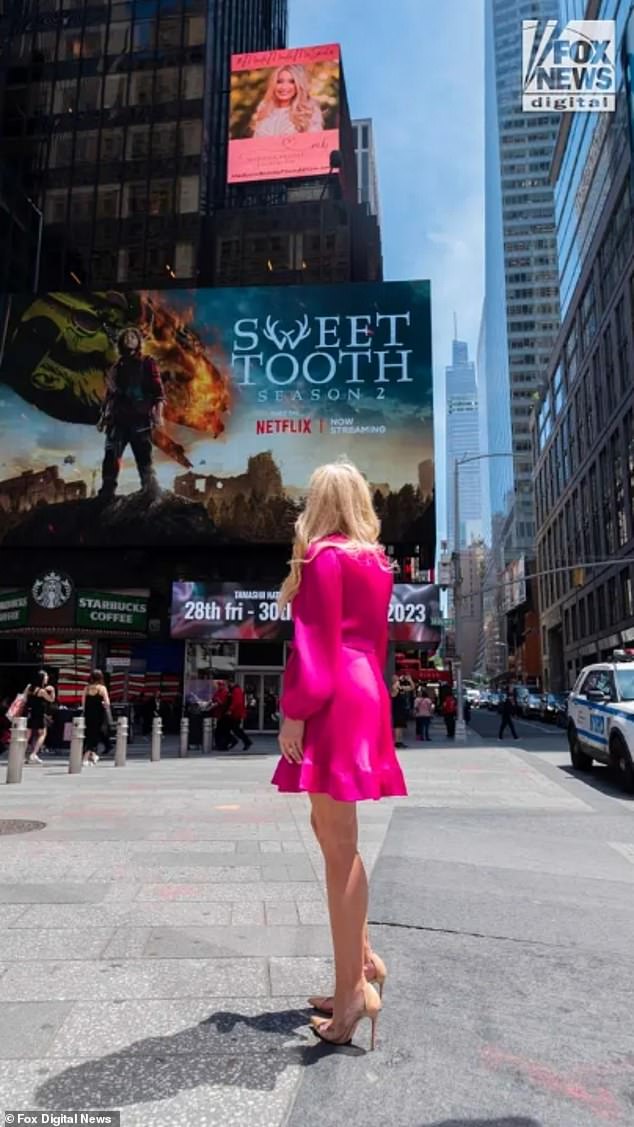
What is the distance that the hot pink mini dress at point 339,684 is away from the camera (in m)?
2.76

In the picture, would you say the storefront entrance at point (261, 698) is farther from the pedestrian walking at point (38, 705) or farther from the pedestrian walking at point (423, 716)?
the pedestrian walking at point (38, 705)

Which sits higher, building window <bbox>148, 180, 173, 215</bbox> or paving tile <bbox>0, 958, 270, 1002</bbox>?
building window <bbox>148, 180, 173, 215</bbox>

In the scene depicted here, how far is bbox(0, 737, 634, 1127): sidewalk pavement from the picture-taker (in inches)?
98.0

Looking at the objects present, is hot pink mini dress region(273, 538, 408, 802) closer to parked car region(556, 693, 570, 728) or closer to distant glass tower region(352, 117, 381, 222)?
parked car region(556, 693, 570, 728)

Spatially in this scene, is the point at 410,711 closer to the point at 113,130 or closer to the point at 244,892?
the point at 244,892

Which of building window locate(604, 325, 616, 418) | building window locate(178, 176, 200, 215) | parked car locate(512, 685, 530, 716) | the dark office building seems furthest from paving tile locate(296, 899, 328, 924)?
building window locate(604, 325, 616, 418)

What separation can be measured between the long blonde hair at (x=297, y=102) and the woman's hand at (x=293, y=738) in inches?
2131

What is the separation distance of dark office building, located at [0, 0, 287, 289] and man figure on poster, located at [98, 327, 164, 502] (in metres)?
11.0

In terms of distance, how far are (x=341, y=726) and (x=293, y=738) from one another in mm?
180

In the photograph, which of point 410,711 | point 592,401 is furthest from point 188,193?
point 592,401

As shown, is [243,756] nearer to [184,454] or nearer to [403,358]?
[184,454]

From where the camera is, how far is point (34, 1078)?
2.58 metres

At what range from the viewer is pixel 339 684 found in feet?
9.29

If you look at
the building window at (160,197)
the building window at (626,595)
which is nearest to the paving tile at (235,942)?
the building window at (160,197)
